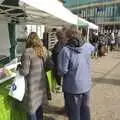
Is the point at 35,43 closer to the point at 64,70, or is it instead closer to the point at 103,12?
the point at 64,70

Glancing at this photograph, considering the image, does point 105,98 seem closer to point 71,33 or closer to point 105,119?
point 105,119

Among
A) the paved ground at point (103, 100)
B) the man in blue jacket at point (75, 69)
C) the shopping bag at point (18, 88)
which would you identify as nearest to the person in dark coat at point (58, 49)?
the paved ground at point (103, 100)

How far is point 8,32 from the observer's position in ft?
37.5

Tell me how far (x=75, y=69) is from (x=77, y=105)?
637 mm

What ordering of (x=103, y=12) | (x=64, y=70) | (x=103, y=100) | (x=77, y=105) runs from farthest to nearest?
(x=103, y=12)
(x=103, y=100)
(x=77, y=105)
(x=64, y=70)

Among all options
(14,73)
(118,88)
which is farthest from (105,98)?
(14,73)

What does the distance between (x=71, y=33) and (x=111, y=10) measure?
4599 centimetres

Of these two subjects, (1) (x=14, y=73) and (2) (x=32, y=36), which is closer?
(2) (x=32, y=36)

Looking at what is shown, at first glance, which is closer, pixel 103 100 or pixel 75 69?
pixel 75 69

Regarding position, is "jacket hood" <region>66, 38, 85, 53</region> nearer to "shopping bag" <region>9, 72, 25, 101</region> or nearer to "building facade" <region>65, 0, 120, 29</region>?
"shopping bag" <region>9, 72, 25, 101</region>

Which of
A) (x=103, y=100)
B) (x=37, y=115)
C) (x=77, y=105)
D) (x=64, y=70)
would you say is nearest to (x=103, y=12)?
(x=103, y=100)

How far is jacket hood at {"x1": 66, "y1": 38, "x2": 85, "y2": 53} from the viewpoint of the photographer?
20.2 feet

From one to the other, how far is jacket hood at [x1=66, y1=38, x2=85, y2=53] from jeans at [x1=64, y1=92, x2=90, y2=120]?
77 centimetres

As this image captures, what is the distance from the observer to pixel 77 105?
6406 millimetres
